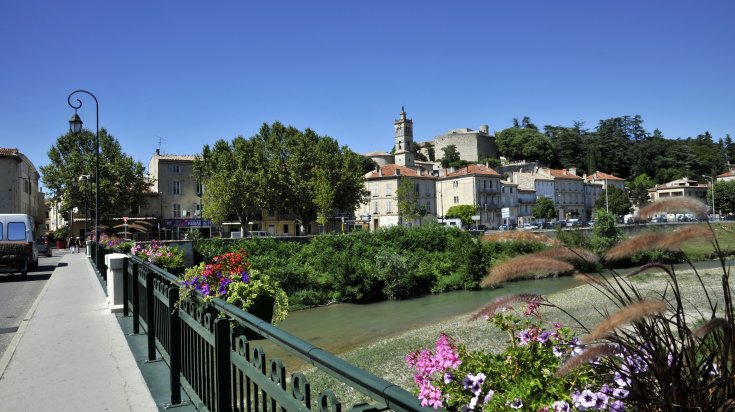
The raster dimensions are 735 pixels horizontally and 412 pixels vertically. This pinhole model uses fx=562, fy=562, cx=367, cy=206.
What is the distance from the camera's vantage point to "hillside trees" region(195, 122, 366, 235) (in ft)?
171

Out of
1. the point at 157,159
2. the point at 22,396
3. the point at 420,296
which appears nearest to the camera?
the point at 22,396

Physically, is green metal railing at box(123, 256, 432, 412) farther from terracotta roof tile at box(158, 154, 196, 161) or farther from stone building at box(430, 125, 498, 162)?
stone building at box(430, 125, 498, 162)

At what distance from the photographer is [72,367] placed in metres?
6.45

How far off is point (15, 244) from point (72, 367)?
16242 mm

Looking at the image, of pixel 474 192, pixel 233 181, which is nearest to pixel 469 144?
pixel 474 192

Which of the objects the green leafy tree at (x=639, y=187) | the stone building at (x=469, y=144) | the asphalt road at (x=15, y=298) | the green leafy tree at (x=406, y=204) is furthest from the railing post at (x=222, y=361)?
the stone building at (x=469, y=144)

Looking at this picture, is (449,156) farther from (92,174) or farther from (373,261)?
(373,261)

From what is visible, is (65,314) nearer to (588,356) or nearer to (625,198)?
(588,356)

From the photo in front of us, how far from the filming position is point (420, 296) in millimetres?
31984

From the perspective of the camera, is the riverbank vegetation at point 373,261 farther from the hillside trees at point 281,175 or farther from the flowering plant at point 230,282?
the flowering plant at point 230,282

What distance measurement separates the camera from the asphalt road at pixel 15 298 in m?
10.0

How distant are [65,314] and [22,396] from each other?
18.5 ft

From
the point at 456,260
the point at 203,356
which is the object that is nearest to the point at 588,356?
the point at 203,356

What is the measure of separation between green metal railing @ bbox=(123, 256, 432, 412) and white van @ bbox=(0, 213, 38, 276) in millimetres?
16588
